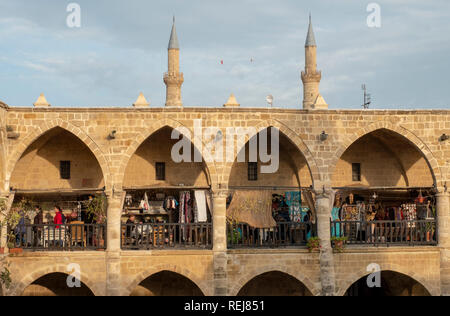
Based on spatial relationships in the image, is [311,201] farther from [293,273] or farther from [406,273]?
[406,273]

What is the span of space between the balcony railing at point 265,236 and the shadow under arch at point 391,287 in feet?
9.48

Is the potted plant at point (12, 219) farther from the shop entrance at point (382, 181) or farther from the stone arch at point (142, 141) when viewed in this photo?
the shop entrance at point (382, 181)

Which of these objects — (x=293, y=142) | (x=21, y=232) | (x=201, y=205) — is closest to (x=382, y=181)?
(x=293, y=142)

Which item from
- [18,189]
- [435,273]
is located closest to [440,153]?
[435,273]

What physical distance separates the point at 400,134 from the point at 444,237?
9.70ft

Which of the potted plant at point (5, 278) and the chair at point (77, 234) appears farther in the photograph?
the chair at point (77, 234)

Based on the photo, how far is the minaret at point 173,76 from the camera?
110ft

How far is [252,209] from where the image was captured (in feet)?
57.7

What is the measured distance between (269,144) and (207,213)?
2.86 meters

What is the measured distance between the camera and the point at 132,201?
18.9 metres

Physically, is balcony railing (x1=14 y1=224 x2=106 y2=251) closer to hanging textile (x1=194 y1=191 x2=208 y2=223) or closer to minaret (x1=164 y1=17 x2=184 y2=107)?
hanging textile (x1=194 y1=191 x2=208 y2=223)

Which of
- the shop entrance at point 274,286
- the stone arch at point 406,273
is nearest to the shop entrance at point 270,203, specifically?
the shop entrance at point 274,286

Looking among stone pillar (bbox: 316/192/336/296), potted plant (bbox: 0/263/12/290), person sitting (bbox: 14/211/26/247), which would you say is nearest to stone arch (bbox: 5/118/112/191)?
person sitting (bbox: 14/211/26/247)

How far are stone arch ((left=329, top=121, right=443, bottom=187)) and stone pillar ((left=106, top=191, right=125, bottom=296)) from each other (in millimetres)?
5688
